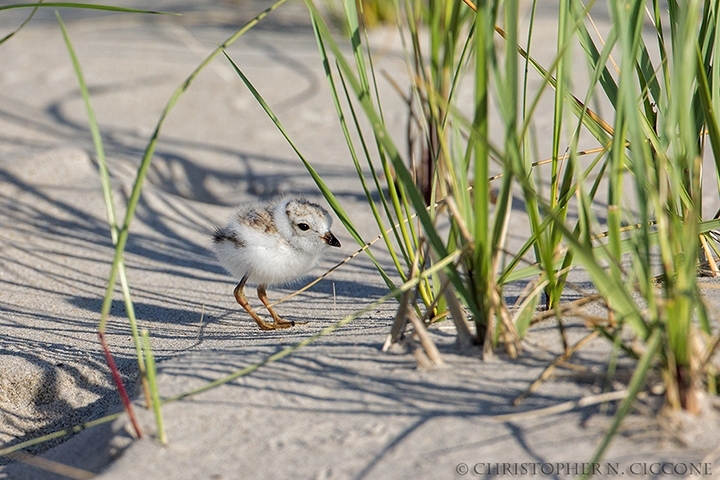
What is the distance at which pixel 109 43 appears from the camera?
20.1ft

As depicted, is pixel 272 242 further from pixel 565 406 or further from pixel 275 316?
pixel 565 406

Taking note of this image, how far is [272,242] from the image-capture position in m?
2.86

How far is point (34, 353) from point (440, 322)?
1.26 meters

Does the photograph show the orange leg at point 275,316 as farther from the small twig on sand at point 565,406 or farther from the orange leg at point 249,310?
the small twig on sand at point 565,406

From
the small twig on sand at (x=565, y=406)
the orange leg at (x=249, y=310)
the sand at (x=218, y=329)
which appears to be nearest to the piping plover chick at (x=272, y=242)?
the orange leg at (x=249, y=310)

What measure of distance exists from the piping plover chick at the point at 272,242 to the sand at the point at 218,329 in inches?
5.9

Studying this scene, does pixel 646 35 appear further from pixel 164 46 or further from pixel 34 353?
pixel 34 353

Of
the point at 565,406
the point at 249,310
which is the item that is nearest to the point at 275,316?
the point at 249,310

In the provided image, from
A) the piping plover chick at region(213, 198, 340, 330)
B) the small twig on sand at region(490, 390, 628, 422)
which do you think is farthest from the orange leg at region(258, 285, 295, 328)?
the small twig on sand at region(490, 390, 628, 422)

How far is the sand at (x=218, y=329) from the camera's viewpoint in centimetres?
157

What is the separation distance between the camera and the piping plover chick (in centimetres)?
282

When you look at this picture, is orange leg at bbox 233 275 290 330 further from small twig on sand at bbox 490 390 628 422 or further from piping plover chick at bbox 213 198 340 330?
small twig on sand at bbox 490 390 628 422

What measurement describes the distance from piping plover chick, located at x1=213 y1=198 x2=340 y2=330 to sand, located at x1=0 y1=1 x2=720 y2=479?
15 centimetres

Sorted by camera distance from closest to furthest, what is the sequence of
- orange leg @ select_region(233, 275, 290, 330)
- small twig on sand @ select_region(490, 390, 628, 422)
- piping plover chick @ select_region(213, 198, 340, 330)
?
small twig on sand @ select_region(490, 390, 628, 422), orange leg @ select_region(233, 275, 290, 330), piping plover chick @ select_region(213, 198, 340, 330)
